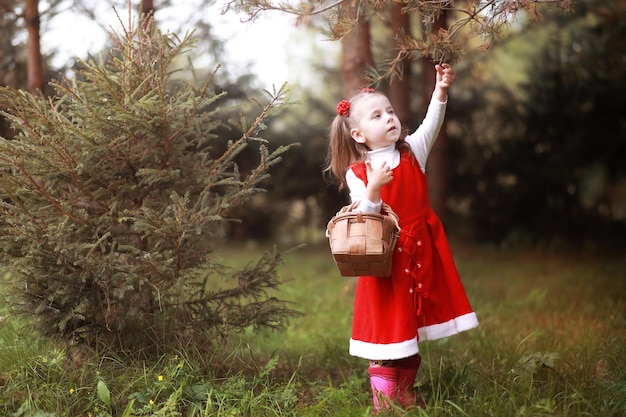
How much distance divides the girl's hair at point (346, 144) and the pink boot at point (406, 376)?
935 millimetres

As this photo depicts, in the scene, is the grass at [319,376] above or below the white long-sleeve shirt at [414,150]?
below

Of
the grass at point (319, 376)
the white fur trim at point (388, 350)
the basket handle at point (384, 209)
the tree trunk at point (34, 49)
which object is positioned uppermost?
the tree trunk at point (34, 49)

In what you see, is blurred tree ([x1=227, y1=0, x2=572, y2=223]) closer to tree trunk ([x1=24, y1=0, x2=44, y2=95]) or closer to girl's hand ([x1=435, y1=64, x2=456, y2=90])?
girl's hand ([x1=435, y1=64, x2=456, y2=90])

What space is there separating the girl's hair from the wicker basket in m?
0.47

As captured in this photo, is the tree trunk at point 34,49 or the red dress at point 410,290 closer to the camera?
the red dress at point 410,290

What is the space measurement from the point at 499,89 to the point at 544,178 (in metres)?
1.62

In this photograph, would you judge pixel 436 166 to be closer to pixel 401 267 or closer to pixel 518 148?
pixel 518 148

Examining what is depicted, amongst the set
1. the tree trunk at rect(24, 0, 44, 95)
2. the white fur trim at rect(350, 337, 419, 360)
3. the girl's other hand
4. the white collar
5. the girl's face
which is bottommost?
the white fur trim at rect(350, 337, 419, 360)

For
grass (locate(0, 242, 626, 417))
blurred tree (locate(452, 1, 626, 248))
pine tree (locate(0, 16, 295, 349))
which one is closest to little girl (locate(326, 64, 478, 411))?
grass (locate(0, 242, 626, 417))

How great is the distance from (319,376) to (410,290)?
102 centimetres

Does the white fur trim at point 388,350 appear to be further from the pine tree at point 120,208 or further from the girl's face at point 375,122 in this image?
the girl's face at point 375,122

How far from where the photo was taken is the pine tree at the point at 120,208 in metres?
3.07

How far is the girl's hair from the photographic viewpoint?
327 centimetres

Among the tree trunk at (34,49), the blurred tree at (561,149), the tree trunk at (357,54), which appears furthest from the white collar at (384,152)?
the blurred tree at (561,149)
